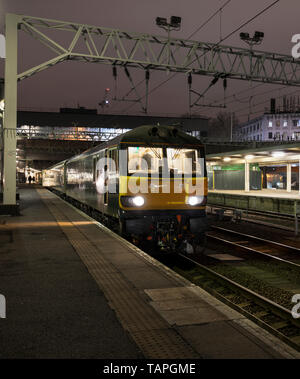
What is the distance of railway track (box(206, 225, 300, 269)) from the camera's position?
988 cm

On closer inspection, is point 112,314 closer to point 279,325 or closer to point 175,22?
point 279,325

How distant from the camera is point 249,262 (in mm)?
9609

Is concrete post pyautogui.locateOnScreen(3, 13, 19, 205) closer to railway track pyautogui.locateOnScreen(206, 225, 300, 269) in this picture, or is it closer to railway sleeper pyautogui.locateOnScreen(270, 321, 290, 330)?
railway track pyautogui.locateOnScreen(206, 225, 300, 269)

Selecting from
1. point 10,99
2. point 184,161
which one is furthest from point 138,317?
point 10,99

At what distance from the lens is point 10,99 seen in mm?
14734

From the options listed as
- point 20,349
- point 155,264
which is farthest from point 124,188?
point 20,349

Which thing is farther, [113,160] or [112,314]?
[113,160]

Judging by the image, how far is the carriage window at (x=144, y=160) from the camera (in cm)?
937

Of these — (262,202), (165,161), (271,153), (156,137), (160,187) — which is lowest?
(262,202)

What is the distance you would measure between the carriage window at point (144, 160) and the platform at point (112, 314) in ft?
7.22

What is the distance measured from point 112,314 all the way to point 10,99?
1228 cm

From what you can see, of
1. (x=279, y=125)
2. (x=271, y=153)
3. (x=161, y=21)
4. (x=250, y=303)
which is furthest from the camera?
(x=279, y=125)

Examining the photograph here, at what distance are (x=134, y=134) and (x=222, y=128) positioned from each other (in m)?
70.4

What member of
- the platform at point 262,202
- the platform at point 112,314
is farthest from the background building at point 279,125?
the platform at point 112,314
